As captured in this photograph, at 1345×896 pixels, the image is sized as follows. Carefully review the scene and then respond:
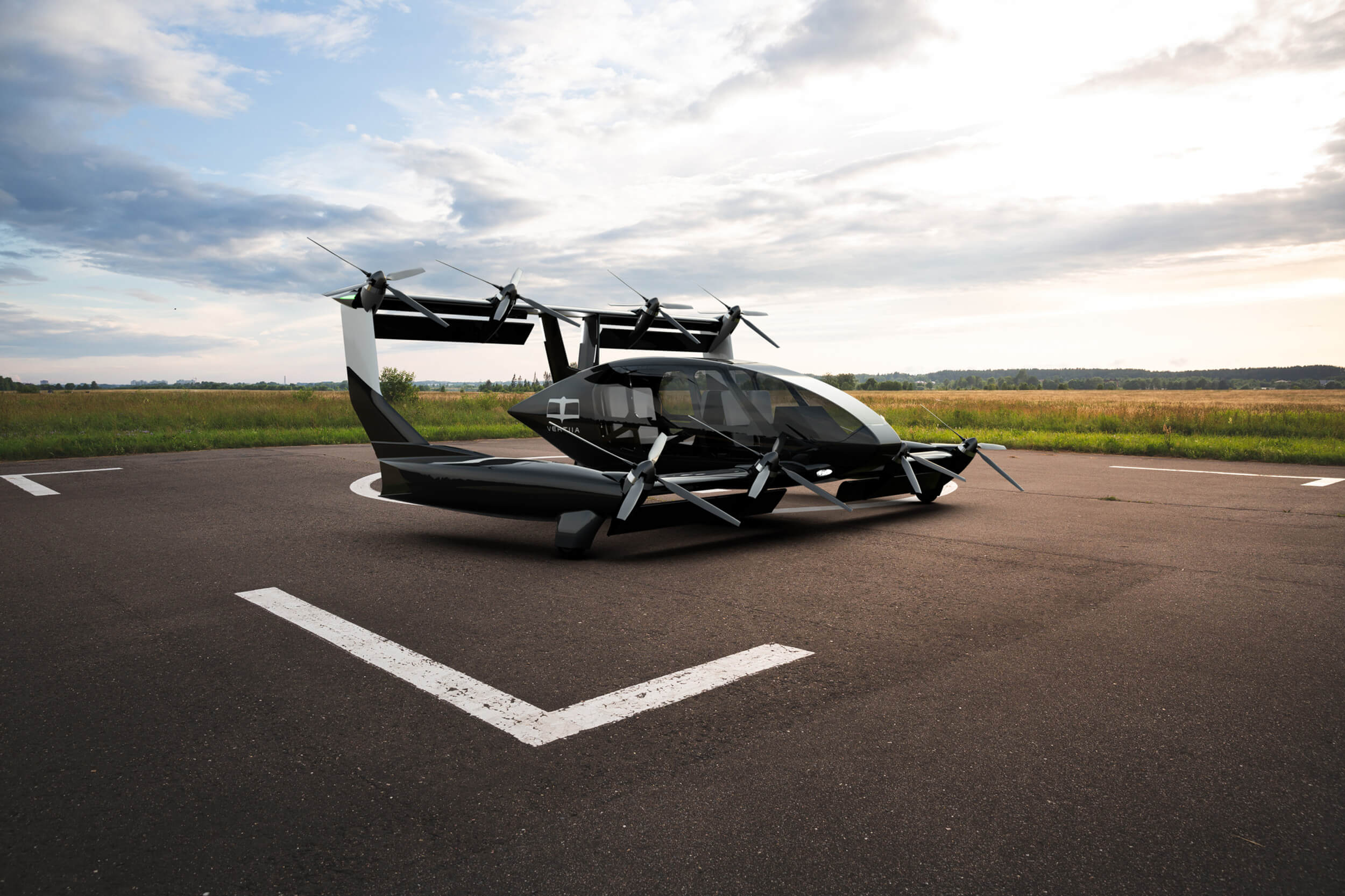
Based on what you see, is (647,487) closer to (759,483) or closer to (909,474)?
(759,483)

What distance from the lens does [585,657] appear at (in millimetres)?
4266

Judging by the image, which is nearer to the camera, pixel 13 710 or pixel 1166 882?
pixel 1166 882

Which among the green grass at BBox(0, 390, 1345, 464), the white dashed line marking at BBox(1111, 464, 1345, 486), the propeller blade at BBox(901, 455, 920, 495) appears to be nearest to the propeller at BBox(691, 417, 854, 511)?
the propeller blade at BBox(901, 455, 920, 495)

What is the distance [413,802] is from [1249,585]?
237 inches

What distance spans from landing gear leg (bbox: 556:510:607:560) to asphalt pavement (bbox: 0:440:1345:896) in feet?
0.45

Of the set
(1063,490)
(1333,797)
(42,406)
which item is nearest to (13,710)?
(1333,797)

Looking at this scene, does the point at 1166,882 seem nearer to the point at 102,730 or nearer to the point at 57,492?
the point at 102,730

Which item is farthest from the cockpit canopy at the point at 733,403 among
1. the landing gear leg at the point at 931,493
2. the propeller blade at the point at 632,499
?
the propeller blade at the point at 632,499

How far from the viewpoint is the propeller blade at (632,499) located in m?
6.48

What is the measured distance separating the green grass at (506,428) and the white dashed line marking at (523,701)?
35.4 ft

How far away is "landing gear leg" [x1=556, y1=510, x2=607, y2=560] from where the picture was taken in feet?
21.6

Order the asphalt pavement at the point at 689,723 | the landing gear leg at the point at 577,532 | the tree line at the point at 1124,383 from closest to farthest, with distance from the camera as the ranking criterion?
the asphalt pavement at the point at 689,723, the landing gear leg at the point at 577,532, the tree line at the point at 1124,383

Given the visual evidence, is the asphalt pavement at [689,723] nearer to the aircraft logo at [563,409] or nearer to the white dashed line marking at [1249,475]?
the aircraft logo at [563,409]

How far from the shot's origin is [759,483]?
24.0 ft
